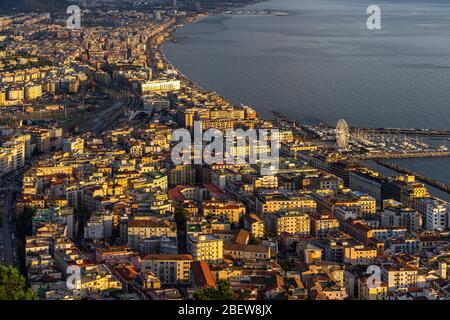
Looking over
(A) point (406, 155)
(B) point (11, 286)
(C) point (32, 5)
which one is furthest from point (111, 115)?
(C) point (32, 5)

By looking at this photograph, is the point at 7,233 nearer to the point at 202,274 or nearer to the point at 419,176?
the point at 202,274

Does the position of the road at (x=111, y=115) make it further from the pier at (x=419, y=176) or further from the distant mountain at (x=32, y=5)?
the distant mountain at (x=32, y=5)

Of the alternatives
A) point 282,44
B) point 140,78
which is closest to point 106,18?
point 282,44

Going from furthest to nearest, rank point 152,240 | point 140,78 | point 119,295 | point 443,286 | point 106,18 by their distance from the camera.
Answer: point 106,18 < point 140,78 < point 152,240 < point 443,286 < point 119,295

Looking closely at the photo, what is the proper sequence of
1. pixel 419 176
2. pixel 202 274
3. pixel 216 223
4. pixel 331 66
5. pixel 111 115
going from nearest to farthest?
pixel 202 274 < pixel 216 223 < pixel 419 176 < pixel 111 115 < pixel 331 66

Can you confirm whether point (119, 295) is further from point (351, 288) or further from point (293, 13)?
point (293, 13)

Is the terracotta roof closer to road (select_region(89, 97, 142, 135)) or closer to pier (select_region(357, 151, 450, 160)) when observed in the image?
pier (select_region(357, 151, 450, 160))
